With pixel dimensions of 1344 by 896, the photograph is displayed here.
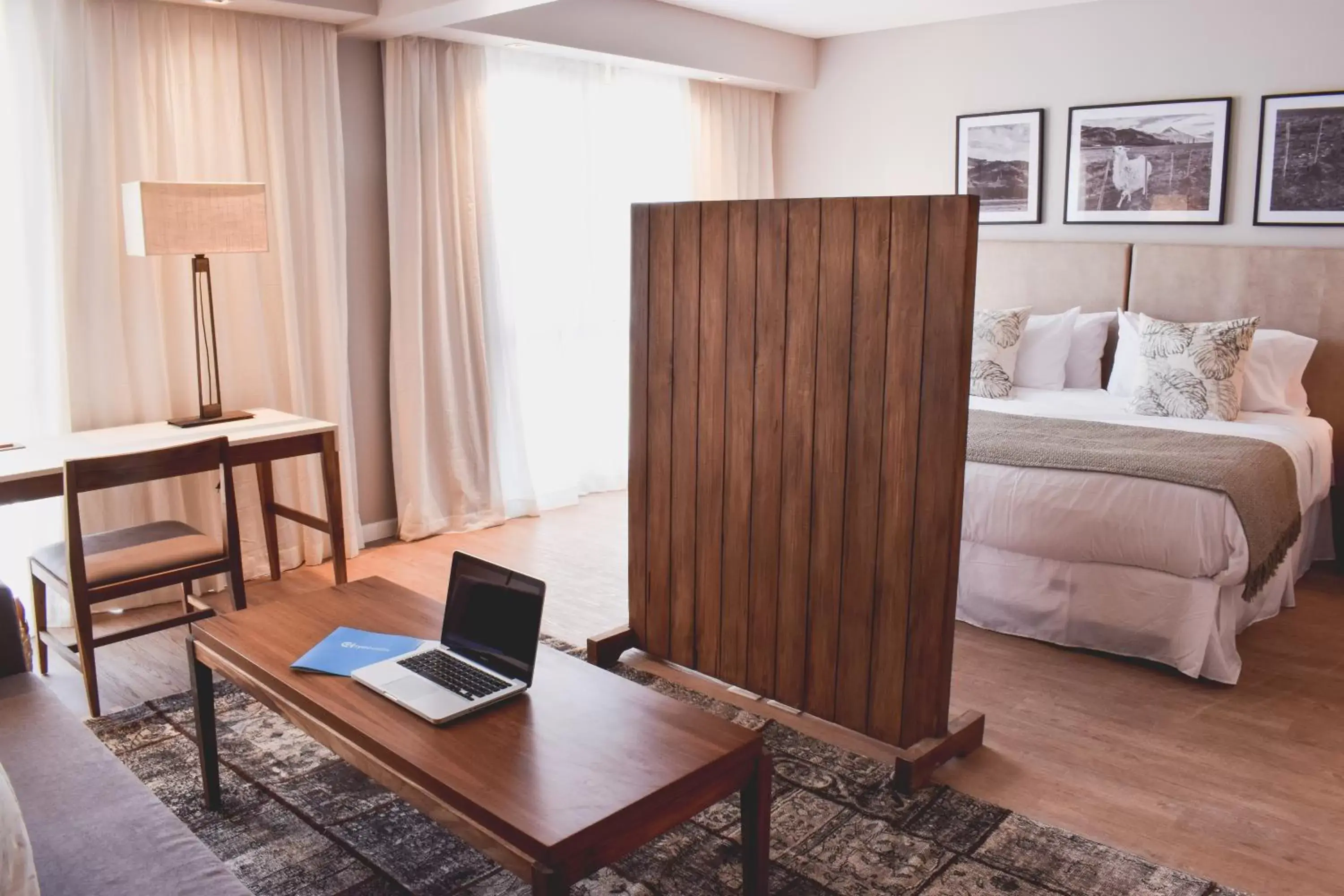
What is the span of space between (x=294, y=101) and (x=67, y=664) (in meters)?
2.16

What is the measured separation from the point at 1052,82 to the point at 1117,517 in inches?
108

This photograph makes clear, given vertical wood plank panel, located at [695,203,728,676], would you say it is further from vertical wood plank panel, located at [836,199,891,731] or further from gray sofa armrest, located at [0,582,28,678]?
gray sofa armrest, located at [0,582,28,678]

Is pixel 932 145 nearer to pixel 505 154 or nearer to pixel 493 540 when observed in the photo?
pixel 505 154

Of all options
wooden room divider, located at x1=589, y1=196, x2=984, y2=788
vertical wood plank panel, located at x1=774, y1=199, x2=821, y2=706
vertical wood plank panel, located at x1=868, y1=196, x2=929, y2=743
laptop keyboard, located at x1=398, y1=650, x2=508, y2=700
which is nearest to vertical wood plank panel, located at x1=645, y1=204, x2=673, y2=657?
wooden room divider, located at x1=589, y1=196, x2=984, y2=788

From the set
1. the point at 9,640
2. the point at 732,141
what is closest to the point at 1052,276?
the point at 732,141

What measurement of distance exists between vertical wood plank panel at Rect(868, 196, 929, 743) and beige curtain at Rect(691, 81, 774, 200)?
10.8 feet

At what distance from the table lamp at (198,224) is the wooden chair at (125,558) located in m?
0.57

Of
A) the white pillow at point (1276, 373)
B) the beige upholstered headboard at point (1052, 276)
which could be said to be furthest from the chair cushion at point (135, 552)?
the white pillow at point (1276, 373)

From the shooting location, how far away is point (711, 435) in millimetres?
3094

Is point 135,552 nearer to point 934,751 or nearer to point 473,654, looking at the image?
point 473,654

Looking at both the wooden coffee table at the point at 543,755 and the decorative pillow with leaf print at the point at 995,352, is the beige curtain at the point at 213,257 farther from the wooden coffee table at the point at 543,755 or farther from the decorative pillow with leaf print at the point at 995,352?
the decorative pillow with leaf print at the point at 995,352

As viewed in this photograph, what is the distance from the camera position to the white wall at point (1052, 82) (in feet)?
15.0

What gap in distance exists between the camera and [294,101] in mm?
4086

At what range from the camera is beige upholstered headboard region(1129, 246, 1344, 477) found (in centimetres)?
448
